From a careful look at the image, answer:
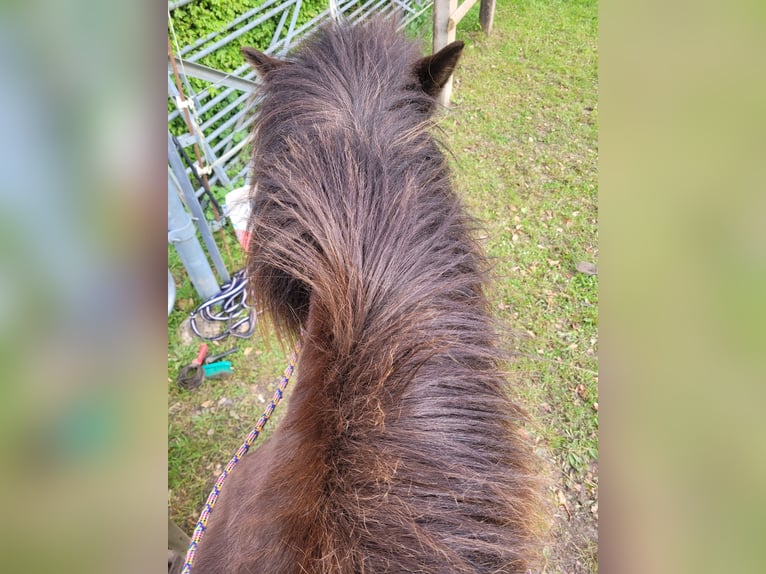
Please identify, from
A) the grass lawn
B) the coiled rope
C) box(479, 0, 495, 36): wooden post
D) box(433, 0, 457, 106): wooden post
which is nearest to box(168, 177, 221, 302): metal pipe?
the coiled rope

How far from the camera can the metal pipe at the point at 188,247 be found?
252cm

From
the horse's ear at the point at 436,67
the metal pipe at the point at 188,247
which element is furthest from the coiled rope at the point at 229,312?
the horse's ear at the point at 436,67

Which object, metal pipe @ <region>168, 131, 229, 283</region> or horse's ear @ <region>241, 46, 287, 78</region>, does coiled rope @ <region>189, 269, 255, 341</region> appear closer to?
metal pipe @ <region>168, 131, 229, 283</region>

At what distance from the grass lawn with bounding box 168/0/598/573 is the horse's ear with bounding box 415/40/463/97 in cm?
19

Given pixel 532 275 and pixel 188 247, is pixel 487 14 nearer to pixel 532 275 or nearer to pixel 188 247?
pixel 532 275

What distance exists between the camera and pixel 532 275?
334cm

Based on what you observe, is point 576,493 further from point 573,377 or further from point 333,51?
point 333,51

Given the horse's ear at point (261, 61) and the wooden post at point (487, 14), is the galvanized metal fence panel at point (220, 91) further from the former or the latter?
the wooden post at point (487, 14)

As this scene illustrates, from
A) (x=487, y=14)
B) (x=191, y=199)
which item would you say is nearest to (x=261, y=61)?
(x=191, y=199)

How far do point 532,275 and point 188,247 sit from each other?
101 inches

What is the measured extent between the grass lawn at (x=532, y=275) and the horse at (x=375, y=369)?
24 cm
